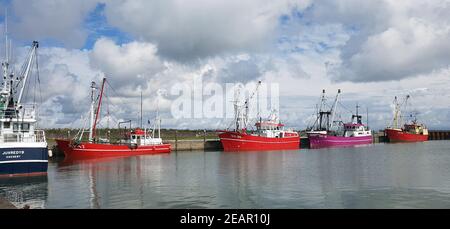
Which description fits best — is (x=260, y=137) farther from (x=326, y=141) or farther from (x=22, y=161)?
(x=22, y=161)

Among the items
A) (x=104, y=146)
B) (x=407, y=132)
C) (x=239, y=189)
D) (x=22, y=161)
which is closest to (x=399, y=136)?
(x=407, y=132)

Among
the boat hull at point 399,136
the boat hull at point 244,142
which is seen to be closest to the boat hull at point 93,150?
the boat hull at point 244,142

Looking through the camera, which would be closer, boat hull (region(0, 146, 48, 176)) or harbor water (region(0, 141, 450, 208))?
harbor water (region(0, 141, 450, 208))

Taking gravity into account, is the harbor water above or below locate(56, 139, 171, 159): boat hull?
below

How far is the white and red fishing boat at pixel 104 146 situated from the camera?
224ft

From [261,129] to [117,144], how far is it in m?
36.3

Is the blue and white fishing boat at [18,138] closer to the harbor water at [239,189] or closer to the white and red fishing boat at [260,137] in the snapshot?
the harbor water at [239,189]

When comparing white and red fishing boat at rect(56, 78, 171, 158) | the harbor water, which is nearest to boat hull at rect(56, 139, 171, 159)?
white and red fishing boat at rect(56, 78, 171, 158)

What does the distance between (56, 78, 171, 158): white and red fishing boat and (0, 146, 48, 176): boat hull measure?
28.1m

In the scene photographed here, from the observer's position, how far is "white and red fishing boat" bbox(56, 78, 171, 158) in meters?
68.2

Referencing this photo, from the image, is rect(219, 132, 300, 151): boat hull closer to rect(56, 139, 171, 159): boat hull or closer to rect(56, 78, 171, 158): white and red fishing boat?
rect(56, 78, 171, 158): white and red fishing boat

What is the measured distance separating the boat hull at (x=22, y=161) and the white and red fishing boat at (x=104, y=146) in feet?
92.3

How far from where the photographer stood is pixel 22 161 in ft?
126
